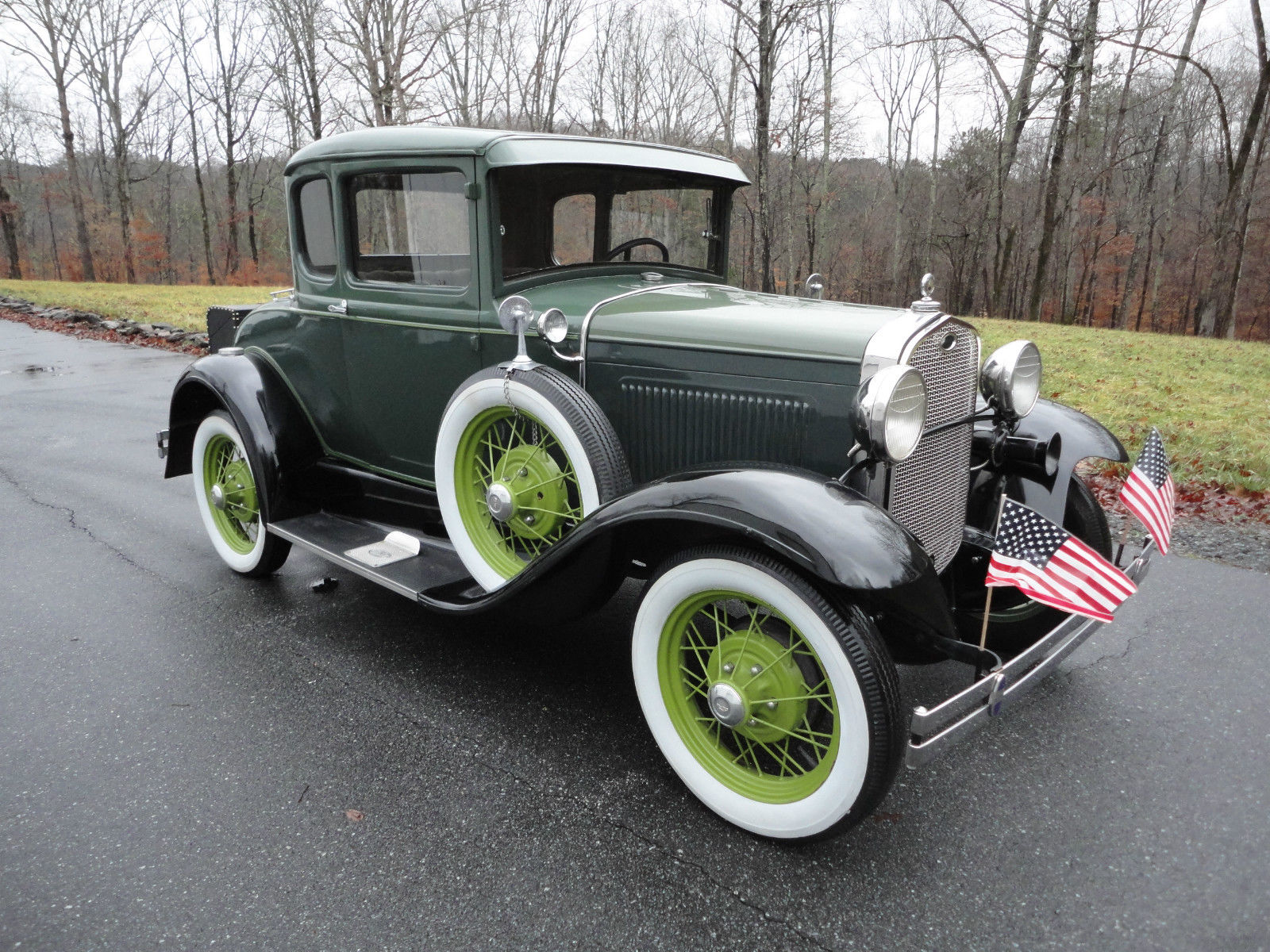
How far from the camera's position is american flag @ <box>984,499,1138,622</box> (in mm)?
2082

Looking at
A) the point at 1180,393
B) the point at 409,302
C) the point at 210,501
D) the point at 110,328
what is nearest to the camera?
the point at 409,302

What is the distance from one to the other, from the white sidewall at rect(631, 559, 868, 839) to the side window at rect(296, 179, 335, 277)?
7.53ft

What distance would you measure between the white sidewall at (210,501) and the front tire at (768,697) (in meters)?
2.26

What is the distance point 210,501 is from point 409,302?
1722 millimetres

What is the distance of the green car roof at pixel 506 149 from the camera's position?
2.93 meters

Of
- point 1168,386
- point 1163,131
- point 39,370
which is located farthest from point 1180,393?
point 1163,131

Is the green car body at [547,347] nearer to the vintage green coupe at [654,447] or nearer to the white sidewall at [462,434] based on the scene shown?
the vintage green coupe at [654,447]

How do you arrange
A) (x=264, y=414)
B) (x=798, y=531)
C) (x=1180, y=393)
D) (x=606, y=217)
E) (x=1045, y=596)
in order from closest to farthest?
(x=798, y=531)
(x=1045, y=596)
(x=606, y=217)
(x=264, y=414)
(x=1180, y=393)

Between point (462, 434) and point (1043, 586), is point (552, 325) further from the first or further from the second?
point (1043, 586)

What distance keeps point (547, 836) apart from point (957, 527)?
1.76m

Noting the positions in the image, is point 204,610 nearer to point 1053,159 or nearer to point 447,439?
point 447,439

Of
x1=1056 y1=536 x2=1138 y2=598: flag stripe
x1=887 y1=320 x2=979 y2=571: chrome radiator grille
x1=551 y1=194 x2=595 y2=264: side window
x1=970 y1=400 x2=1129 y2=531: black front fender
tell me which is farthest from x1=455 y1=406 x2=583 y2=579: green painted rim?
x1=970 y1=400 x2=1129 y2=531: black front fender

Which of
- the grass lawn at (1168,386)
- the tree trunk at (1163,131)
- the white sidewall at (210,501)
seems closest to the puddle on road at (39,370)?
the grass lawn at (1168,386)

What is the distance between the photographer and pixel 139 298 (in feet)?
61.6
